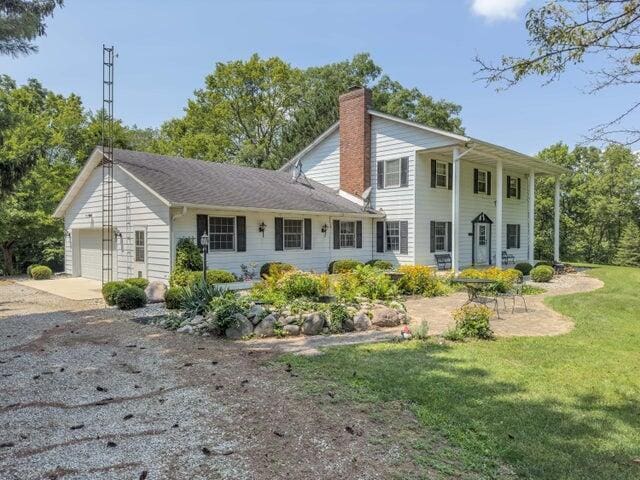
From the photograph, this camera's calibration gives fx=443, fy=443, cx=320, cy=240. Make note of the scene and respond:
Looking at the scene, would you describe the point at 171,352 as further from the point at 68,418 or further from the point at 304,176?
the point at 304,176

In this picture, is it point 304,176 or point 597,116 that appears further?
point 304,176

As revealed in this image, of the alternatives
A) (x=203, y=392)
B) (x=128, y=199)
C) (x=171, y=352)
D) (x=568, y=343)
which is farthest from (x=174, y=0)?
(x=568, y=343)

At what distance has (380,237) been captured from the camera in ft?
61.9

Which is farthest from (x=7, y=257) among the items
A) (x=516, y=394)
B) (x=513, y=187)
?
(x=513, y=187)

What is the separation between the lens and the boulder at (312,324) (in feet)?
25.8

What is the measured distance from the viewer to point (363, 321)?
27.2ft

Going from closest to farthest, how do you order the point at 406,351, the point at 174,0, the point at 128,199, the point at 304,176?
1. the point at 406,351
2. the point at 174,0
3. the point at 128,199
4. the point at 304,176

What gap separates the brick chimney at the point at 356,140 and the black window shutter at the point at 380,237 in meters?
1.63

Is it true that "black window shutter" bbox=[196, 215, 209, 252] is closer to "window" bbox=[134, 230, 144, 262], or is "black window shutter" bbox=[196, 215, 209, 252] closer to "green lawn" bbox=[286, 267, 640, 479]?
"window" bbox=[134, 230, 144, 262]

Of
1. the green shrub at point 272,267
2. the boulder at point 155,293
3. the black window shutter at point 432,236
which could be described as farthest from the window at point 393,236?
the boulder at point 155,293

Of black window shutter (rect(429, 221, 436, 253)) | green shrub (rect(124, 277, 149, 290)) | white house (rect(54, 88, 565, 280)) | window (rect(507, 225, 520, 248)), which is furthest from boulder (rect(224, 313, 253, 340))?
window (rect(507, 225, 520, 248))

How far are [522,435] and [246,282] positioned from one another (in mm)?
10784

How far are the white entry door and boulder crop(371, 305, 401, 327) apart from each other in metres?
13.3

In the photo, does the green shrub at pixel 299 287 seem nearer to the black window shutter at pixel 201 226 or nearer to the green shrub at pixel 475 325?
the green shrub at pixel 475 325
